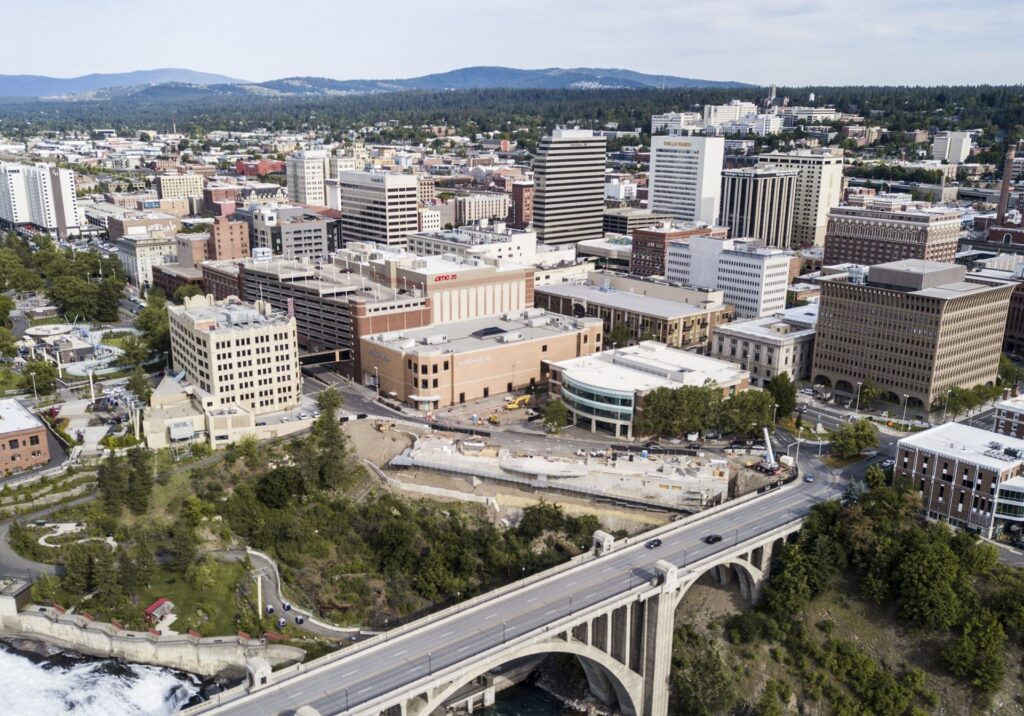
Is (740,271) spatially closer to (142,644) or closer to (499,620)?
(499,620)

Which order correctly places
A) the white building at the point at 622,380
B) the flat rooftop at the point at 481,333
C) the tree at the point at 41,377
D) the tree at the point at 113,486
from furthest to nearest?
the flat rooftop at the point at 481,333 < the tree at the point at 41,377 < the white building at the point at 622,380 < the tree at the point at 113,486

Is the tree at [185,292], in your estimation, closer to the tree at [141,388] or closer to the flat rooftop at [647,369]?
the tree at [141,388]

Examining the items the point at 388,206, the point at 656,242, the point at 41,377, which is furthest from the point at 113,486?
the point at 656,242

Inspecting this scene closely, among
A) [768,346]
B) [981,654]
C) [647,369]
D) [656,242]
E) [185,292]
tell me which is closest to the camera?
[981,654]

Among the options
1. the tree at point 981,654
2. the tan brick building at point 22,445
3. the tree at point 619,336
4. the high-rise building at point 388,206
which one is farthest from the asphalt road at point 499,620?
the high-rise building at point 388,206

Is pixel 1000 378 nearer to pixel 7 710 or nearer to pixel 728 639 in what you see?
pixel 728 639

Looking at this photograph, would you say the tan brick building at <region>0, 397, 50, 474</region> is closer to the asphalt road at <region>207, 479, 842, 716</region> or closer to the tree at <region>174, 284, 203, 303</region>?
the asphalt road at <region>207, 479, 842, 716</region>
